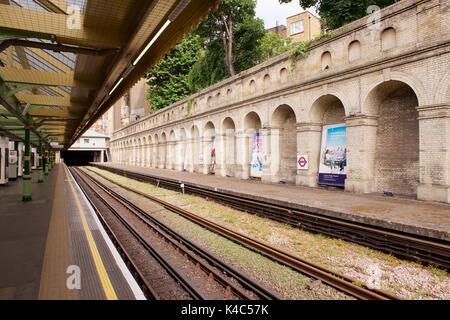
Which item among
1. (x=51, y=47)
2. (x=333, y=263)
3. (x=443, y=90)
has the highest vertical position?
(x=443, y=90)

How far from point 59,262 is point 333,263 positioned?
18.7 ft

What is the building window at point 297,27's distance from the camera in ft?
144

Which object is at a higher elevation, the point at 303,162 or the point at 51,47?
the point at 51,47

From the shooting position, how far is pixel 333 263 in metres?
6.38

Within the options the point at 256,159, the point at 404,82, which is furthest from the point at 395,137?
the point at 256,159

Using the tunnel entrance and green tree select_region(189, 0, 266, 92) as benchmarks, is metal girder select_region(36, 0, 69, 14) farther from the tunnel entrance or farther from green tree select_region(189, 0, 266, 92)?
the tunnel entrance

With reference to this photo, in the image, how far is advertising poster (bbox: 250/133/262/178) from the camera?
62.4 ft

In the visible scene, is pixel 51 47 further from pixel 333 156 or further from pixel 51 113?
pixel 333 156

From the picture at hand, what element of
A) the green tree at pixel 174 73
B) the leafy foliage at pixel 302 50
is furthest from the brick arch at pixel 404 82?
the green tree at pixel 174 73

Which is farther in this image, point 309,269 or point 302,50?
point 302,50

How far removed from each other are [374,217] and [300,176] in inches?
320

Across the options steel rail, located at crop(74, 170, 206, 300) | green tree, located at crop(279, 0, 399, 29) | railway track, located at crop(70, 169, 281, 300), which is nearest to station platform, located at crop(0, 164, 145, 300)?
railway track, located at crop(70, 169, 281, 300)
